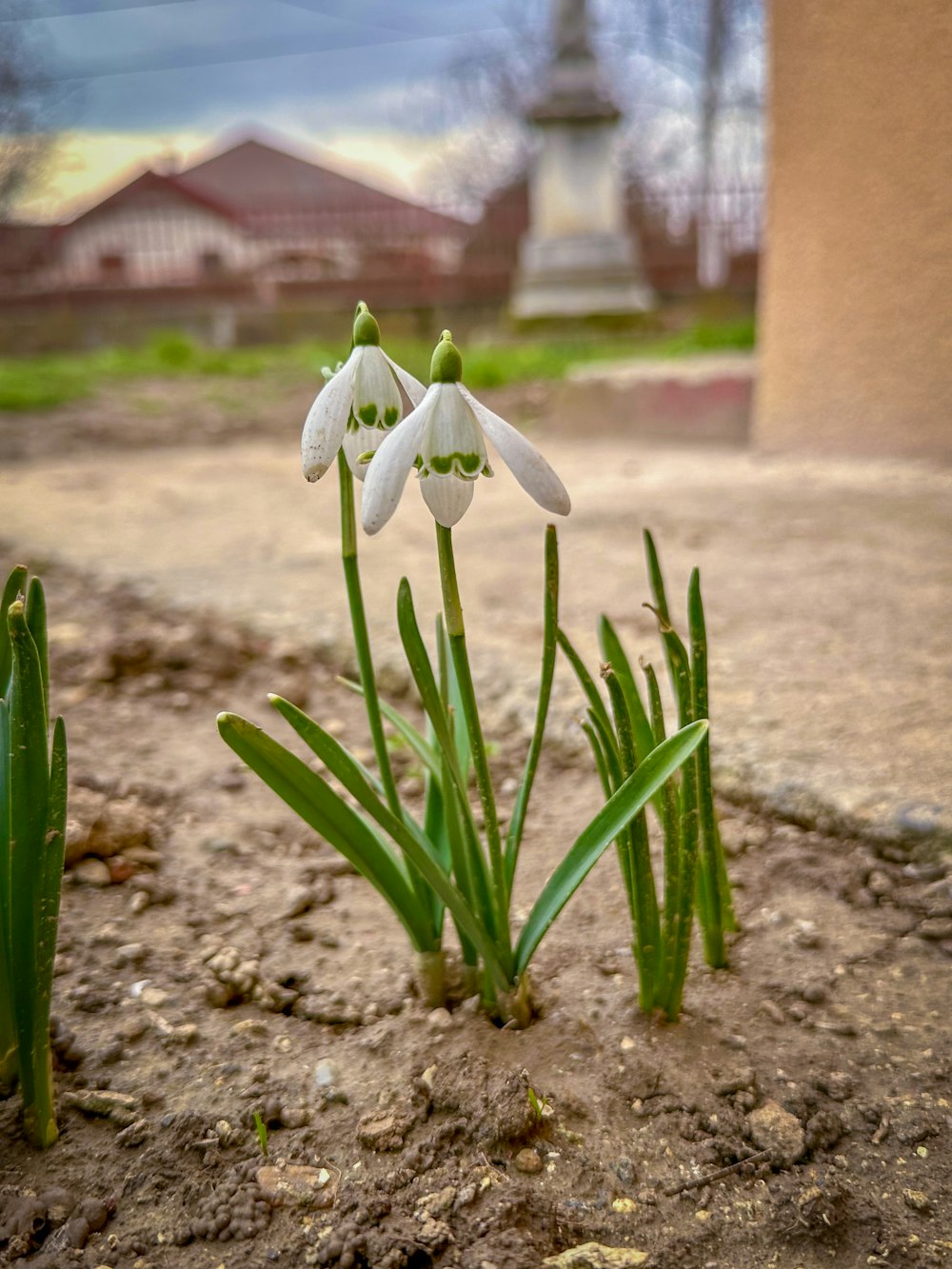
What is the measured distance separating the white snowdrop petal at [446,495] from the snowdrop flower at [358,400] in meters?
0.07

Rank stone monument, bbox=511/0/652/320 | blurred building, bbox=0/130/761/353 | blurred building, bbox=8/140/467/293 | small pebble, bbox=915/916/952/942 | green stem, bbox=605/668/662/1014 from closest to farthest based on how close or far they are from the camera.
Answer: green stem, bbox=605/668/662/1014, small pebble, bbox=915/916/952/942, stone monument, bbox=511/0/652/320, blurred building, bbox=0/130/761/353, blurred building, bbox=8/140/467/293

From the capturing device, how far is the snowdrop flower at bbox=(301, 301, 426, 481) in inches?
30.8

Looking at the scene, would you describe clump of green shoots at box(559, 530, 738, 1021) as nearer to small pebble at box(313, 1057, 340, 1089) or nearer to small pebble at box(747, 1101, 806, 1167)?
small pebble at box(747, 1101, 806, 1167)

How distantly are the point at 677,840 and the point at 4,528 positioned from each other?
9.51 ft

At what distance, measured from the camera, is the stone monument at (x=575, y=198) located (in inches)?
375

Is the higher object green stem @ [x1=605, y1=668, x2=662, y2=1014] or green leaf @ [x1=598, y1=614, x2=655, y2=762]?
green leaf @ [x1=598, y1=614, x2=655, y2=762]

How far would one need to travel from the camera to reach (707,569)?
2537mm

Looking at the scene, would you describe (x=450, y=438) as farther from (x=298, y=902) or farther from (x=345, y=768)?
(x=298, y=902)

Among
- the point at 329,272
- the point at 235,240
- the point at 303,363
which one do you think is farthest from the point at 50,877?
the point at 235,240

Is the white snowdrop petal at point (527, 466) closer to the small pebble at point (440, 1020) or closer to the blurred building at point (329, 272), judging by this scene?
the small pebble at point (440, 1020)

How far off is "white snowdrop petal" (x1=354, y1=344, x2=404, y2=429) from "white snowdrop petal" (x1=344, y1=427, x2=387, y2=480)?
4 centimetres

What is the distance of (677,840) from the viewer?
0.96 metres

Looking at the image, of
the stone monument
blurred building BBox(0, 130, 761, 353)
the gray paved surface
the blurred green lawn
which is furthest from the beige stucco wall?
blurred building BBox(0, 130, 761, 353)

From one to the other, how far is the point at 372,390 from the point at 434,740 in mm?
443
